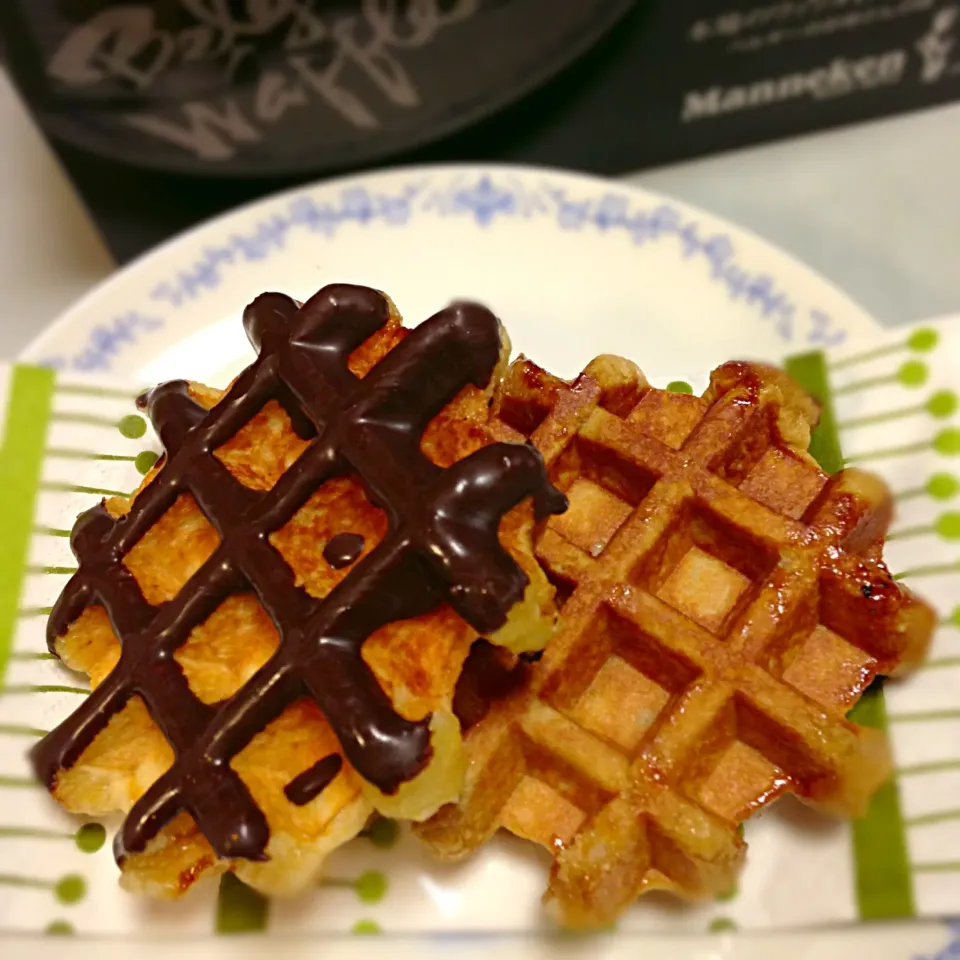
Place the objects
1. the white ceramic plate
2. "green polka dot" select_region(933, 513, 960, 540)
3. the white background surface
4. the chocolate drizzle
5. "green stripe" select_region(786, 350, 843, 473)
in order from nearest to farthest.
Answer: the chocolate drizzle → "green polka dot" select_region(933, 513, 960, 540) → "green stripe" select_region(786, 350, 843, 473) → the white ceramic plate → the white background surface

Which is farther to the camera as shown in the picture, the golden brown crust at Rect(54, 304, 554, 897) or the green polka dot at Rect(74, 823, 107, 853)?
the green polka dot at Rect(74, 823, 107, 853)

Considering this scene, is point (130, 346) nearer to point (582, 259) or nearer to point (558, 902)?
point (582, 259)

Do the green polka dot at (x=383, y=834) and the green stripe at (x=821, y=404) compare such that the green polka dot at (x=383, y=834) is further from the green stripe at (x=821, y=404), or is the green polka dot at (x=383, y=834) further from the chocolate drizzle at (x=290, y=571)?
the green stripe at (x=821, y=404)

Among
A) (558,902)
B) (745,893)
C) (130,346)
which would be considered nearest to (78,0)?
(130,346)

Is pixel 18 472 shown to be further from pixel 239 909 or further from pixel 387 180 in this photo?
pixel 387 180

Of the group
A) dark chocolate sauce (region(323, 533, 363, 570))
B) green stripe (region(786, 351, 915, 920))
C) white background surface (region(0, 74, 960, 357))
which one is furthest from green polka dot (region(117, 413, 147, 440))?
green stripe (region(786, 351, 915, 920))

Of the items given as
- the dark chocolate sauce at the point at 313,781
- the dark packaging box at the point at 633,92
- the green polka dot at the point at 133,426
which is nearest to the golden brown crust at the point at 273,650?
the dark chocolate sauce at the point at 313,781

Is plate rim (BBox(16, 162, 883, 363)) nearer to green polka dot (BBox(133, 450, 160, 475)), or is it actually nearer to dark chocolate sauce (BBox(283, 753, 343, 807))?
green polka dot (BBox(133, 450, 160, 475))
